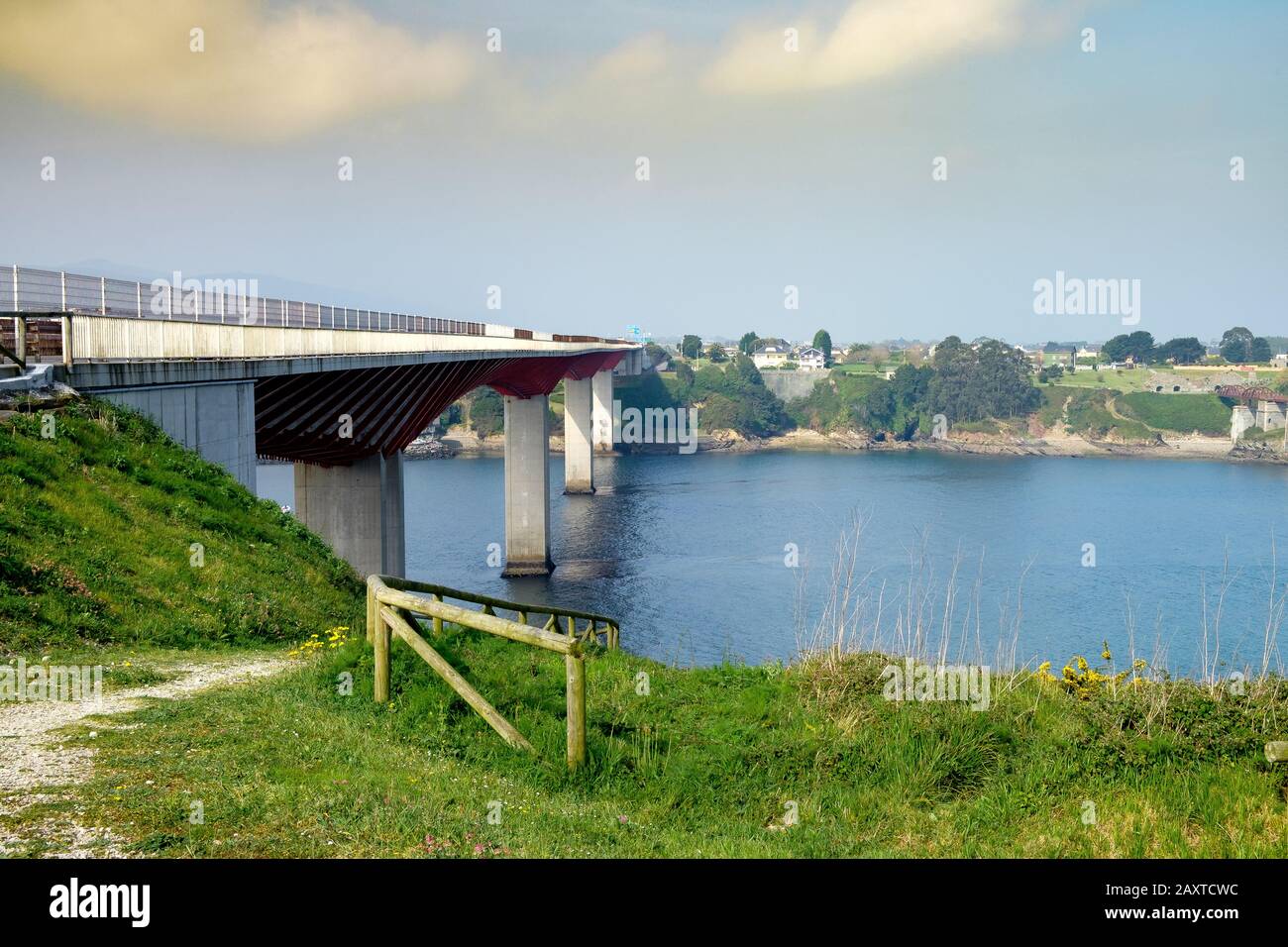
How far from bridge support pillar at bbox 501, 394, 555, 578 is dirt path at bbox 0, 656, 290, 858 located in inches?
1908

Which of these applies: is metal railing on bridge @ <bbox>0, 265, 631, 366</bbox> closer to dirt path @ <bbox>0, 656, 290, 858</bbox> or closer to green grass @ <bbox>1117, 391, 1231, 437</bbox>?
dirt path @ <bbox>0, 656, 290, 858</bbox>

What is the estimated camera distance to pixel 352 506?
3950 centimetres

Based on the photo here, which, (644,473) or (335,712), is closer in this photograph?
(335,712)

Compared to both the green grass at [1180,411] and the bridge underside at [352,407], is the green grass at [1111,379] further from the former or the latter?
the bridge underside at [352,407]

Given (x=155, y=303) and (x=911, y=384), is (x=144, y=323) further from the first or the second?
(x=911, y=384)

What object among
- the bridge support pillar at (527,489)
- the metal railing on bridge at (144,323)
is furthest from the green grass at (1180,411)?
the metal railing on bridge at (144,323)

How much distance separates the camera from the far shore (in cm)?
12638

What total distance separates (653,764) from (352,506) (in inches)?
1275

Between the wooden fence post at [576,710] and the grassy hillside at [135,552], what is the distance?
647cm

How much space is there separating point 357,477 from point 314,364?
14.7 metres

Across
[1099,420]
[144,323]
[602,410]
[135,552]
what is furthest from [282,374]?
[1099,420]

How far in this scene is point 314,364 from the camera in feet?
82.0
